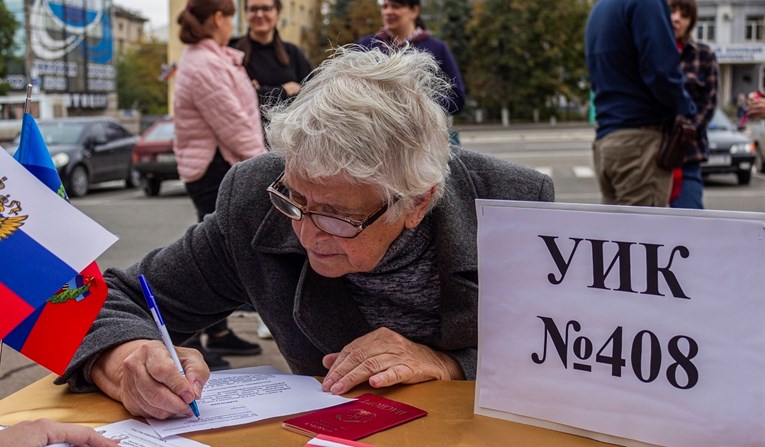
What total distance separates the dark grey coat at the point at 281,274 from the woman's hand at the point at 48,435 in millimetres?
425

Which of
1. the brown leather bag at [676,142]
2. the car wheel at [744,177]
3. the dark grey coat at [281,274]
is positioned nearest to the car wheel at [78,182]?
the car wheel at [744,177]

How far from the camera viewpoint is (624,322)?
1.27m

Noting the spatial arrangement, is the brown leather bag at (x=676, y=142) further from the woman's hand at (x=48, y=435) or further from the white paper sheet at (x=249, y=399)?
the woman's hand at (x=48, y=435)

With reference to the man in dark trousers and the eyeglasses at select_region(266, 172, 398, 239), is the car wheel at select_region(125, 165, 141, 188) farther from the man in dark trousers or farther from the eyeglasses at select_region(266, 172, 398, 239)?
the eyeglasses at select_region(266, 172, 398, 239)

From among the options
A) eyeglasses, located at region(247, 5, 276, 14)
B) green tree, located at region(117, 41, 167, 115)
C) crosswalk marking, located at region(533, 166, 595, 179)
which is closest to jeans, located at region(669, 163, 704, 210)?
eyeglasses, located at region(247, 5, 276, 14)

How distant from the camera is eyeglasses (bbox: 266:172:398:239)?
1.52m

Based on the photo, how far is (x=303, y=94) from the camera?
1580mm

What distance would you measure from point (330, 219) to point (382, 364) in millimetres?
280

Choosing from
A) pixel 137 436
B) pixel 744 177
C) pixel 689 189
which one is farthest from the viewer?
pixel 744 177

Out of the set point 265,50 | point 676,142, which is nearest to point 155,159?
point 265,50

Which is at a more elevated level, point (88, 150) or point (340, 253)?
point (340, 253)

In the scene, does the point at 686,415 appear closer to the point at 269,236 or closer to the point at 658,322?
the point at 658,322

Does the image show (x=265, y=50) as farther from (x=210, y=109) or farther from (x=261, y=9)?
(x=210, y=109)

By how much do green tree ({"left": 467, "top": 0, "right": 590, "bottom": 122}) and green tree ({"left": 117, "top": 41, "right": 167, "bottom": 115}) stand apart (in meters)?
24.8
